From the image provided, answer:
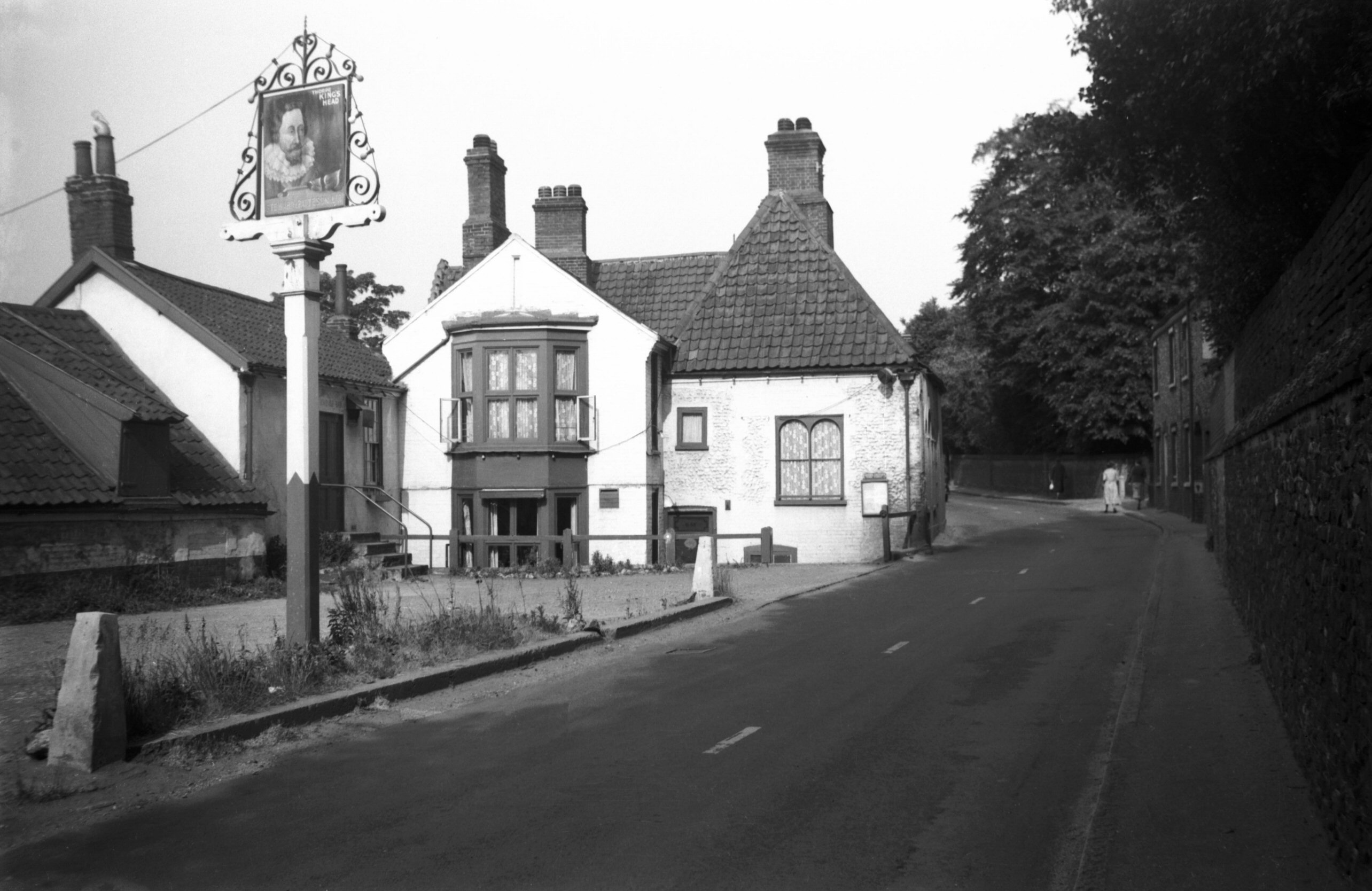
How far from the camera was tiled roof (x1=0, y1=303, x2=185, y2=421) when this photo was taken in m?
18.7

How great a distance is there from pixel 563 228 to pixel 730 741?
72.0 ft

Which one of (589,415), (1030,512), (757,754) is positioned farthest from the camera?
(1030,512)

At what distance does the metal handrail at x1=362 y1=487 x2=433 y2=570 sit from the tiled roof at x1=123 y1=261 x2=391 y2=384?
242cm

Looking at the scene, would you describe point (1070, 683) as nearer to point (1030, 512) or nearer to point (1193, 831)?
point (1193, 831)

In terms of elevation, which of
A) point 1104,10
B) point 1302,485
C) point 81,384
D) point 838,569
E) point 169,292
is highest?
point 1104,10

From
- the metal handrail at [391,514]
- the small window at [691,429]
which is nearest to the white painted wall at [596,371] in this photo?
the metal handrail at [391,514]

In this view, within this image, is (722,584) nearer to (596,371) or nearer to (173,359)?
(596,371)

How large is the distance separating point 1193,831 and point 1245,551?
24.0 feet

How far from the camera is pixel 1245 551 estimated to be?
1262 cm

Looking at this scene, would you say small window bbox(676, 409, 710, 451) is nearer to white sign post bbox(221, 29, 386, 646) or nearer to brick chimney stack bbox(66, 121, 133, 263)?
brick chimney stack bbox(66, 121, 133, 263)

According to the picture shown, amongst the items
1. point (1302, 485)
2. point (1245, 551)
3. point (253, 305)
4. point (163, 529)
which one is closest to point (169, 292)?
point (253, 305)

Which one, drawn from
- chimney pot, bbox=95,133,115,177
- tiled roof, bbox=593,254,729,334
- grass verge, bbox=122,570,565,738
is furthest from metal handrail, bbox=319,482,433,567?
grass verge, bbox=122,570,565,738

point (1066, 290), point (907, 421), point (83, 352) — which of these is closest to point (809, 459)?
point (907, 421)

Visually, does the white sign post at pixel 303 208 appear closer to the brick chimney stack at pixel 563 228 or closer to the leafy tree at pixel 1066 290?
the brick chimney stack at pixel 563 228
